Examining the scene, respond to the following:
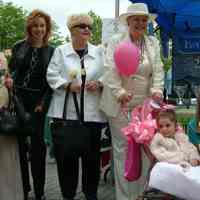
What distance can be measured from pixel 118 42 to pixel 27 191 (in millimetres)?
1904

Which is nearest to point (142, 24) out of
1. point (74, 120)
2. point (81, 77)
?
point (81, 77)

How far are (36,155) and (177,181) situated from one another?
2534 mm

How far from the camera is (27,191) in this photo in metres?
6.22

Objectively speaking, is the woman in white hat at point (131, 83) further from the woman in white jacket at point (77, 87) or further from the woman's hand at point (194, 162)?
the woman's hand at point (194, 162)

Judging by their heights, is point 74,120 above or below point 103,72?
below

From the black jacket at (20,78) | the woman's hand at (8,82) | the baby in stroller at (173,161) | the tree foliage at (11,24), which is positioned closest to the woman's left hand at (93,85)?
the black jacket at (20,78)

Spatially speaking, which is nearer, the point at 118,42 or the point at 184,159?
the point at 184,159

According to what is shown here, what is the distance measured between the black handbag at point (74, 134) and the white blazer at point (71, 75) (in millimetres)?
41

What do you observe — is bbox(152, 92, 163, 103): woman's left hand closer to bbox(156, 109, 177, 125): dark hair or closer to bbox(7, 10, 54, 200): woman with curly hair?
bbox(156, 109, 177, 125): dark hair

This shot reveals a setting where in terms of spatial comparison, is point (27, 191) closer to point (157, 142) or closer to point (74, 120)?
point (74, 120)

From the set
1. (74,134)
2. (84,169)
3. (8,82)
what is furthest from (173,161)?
(8,82)

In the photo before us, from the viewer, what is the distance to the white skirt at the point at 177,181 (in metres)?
3.80

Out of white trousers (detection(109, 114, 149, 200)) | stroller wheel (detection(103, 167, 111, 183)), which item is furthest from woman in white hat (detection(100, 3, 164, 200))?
stroller wheel (detection(103, 167, 111, 183))

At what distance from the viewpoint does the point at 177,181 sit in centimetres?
383
